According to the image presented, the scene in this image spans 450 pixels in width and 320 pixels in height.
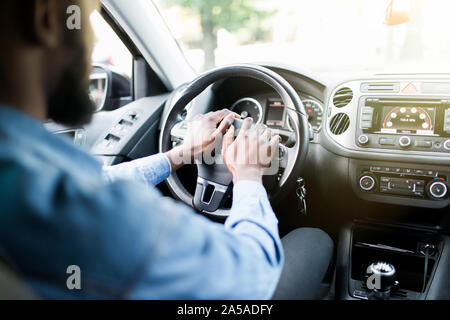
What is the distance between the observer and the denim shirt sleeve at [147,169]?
1396mm

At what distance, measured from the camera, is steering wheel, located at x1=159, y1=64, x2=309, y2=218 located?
150cm

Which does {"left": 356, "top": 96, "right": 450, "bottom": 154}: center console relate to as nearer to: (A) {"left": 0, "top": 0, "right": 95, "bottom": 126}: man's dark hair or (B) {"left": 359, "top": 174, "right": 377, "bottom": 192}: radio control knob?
(B) {"left": 359, "top": 174, "right": 377, "bottom": 192}: radio control knob

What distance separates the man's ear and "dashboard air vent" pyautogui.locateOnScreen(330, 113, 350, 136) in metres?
1.50

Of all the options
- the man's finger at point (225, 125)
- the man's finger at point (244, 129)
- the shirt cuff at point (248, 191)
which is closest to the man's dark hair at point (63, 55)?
the shirt cuff at point (248, 191)

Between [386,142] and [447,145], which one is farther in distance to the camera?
[386,142]

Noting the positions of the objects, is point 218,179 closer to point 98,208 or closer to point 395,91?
point 395,91

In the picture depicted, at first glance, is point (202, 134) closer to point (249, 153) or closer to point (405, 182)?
point (249, 153)

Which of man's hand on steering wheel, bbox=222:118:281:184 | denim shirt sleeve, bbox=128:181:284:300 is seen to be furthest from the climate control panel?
denim shirt sleeve, bbox=128:181:284:300

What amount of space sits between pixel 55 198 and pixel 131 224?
120 millimetres

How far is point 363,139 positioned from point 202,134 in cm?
82

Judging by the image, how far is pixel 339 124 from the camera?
1.90 meters

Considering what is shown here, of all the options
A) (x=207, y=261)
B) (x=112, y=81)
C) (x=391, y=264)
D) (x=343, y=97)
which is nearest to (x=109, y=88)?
(x=112, y=81)

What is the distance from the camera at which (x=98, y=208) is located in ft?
1.91
